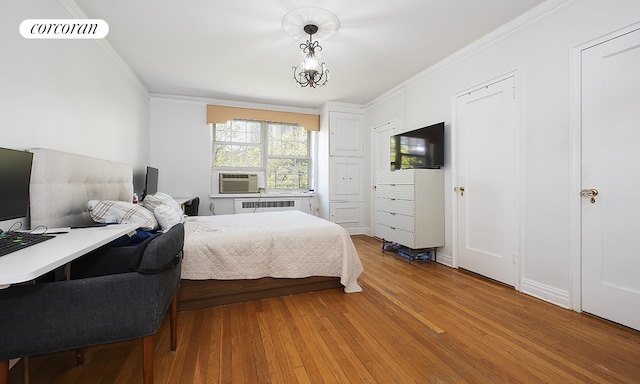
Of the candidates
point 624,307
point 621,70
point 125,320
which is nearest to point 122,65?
point 125,320

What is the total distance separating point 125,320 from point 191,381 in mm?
561

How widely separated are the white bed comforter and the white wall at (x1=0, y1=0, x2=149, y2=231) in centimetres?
122

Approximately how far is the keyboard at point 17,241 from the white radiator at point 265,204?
354 centimetres

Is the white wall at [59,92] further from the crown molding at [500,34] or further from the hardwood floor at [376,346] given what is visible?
the crown molding at [500,34]

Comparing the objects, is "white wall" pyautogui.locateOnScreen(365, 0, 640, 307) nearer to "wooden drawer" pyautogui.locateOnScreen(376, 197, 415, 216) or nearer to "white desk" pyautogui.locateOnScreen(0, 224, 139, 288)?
"wooden drawer" pyautogui.locateOnScreen(376, 197, 415, 216)

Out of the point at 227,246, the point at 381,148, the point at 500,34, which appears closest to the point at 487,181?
the point at 500,34

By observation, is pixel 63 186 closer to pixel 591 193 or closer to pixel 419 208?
pixel 419 208

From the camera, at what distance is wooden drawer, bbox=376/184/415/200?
336 centimetres

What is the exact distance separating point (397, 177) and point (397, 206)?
1.34 feet

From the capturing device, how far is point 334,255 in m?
2.45

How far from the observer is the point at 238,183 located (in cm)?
486

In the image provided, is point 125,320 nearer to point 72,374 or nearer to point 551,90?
point 72,374

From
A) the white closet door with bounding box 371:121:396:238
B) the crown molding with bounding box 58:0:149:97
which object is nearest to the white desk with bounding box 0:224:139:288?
the crown molding with bounding box 58:0:149:97

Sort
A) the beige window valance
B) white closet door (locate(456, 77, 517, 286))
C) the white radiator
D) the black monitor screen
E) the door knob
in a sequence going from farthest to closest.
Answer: the white radiator
the beige window valance
white closet door (locate(456, 77, 517, 286))
the door knob
the black monitor screen
